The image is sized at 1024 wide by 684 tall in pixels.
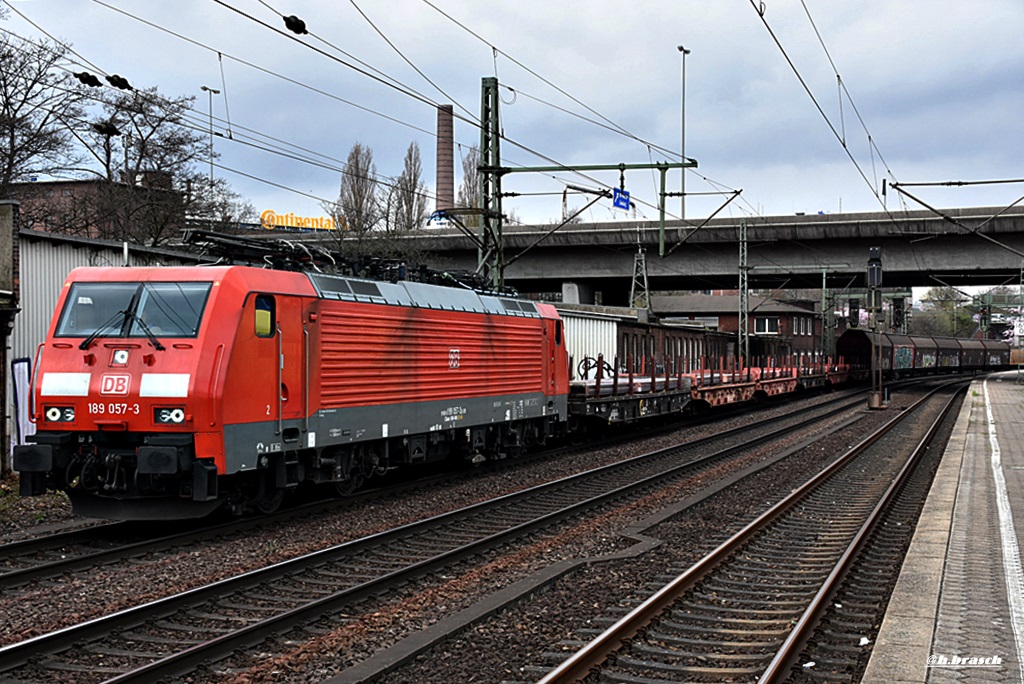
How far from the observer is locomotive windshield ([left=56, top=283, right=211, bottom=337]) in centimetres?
1111

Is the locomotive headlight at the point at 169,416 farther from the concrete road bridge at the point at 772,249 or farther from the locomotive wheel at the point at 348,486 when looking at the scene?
the concrete road bridge at the point at 772,249

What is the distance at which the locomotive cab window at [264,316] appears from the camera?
1152cm

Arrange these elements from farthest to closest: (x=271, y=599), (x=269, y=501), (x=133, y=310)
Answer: (x=269, y=501) < (x=133, y=310) < (x=271, y=599)

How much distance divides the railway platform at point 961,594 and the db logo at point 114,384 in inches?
317

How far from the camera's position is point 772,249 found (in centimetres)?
4634

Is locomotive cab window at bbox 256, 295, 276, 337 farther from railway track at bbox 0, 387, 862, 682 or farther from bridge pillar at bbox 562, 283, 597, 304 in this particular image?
bridge pillar at bbox 562, 283, 597, 304

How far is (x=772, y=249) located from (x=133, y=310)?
3895 cm

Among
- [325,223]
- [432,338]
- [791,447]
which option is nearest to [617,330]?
[791,447]

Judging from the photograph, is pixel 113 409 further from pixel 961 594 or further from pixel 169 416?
pixel 961 594

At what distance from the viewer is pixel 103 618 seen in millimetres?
7539

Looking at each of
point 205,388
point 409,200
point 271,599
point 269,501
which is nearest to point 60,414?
point 205,388

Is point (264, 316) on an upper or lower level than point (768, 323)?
lower

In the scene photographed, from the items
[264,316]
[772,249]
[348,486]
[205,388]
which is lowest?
[348,486]

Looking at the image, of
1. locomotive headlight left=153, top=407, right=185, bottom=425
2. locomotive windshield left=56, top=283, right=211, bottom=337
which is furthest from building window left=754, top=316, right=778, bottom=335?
locomotive headlight left=153, top=407, right=185, bottom=425
